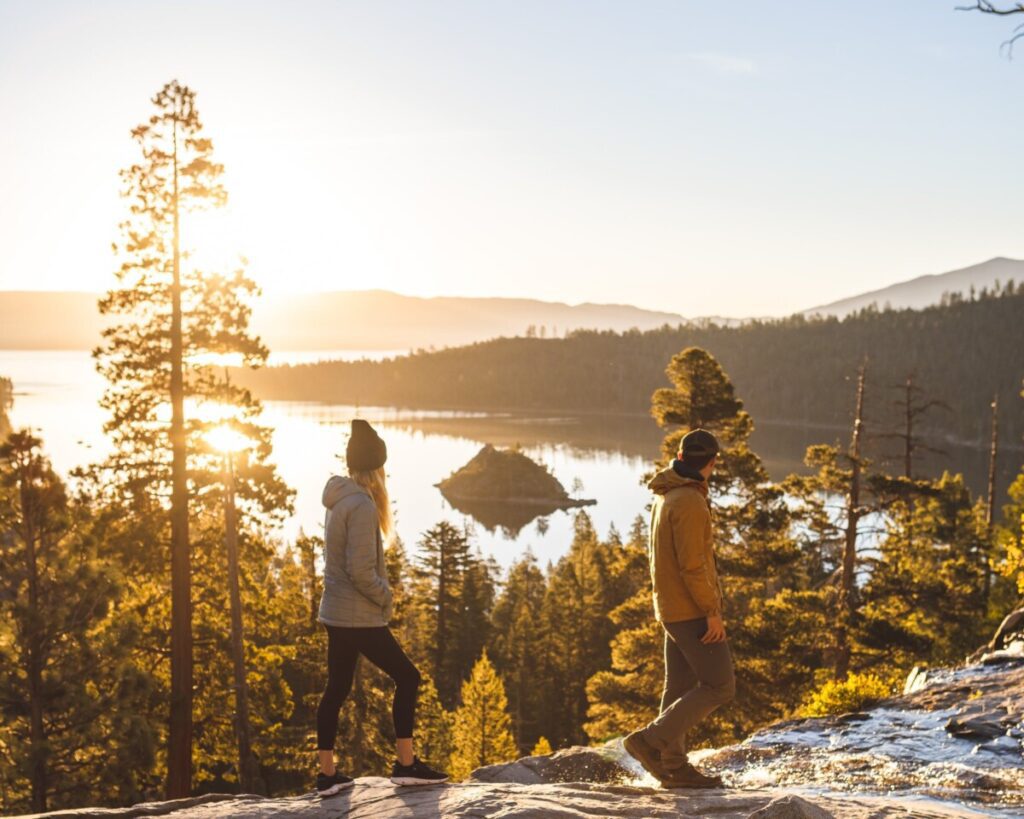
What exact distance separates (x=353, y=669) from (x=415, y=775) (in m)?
0.84

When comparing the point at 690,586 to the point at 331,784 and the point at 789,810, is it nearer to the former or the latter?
the point at 789,810

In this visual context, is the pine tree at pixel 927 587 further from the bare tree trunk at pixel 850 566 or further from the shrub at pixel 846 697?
the shrub at pixel 846 697

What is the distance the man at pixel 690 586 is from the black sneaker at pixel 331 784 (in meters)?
2.05

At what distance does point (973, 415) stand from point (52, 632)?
18624cm

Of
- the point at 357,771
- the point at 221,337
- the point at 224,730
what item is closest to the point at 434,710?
the point at 357,771

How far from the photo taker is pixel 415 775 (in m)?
5.54

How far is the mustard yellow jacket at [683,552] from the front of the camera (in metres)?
5.25

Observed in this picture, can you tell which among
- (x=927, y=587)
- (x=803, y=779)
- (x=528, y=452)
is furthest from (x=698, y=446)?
(x=528, y=452)

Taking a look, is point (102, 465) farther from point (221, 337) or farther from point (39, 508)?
point (221, 337)

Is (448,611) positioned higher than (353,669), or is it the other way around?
(353,669)

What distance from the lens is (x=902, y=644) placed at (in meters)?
19.6

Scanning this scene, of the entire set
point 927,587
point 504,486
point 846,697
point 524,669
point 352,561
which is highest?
point 352,561

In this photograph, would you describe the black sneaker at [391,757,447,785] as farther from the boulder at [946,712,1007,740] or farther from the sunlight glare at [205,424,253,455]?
the sunlight glare at [205,424,253,455]

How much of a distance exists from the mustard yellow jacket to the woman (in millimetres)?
1763
